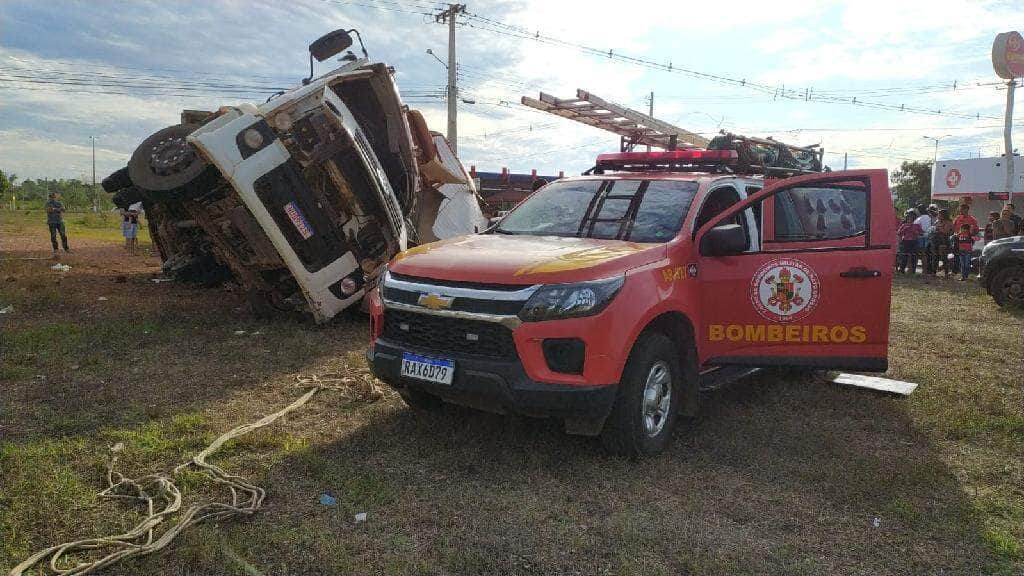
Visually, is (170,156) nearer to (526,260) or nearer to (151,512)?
(151,512)

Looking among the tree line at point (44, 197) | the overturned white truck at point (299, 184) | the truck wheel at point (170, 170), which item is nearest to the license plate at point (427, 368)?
the overturned white truck at point (299, 184)

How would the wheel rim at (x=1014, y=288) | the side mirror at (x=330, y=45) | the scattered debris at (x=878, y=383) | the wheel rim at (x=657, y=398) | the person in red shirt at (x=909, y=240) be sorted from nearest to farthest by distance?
1. the wheel rim at (x=657, y=398)
2. the scattered debris at (x=878, y=383)
3. the side mirror at (x=330, y=45)
4. the wheel rim at (x=1014, y=288)
5. the person in red shirt at (x=909, y=240)

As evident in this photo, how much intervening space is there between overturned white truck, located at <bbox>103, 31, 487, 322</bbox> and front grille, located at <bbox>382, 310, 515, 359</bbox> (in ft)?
10.9

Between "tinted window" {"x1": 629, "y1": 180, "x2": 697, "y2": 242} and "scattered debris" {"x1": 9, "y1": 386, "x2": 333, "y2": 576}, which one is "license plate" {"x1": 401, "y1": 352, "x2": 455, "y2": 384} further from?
"tinted window" {"x1": 629, "y1": 180, "x2": 697, "y2": 242}

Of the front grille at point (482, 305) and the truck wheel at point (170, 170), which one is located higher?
the truck wheel at point (170, 170)

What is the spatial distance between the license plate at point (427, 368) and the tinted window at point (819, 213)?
97.1 inches

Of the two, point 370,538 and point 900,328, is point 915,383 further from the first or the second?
point 370,538

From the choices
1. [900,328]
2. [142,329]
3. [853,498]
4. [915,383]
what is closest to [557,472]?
[853,498]

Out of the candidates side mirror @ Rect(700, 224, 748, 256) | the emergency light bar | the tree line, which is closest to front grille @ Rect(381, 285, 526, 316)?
side mirror @ Rect(700, 224, 748, 256)

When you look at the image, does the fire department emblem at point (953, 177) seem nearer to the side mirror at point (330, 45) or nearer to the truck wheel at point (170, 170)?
the side mirror at point (330, 45)

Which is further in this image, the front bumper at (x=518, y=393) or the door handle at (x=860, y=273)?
the door handle at (x=860, y=273)

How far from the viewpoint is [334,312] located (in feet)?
24.3

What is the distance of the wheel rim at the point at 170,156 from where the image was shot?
7.23 meters

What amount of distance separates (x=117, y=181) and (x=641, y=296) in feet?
24.6
